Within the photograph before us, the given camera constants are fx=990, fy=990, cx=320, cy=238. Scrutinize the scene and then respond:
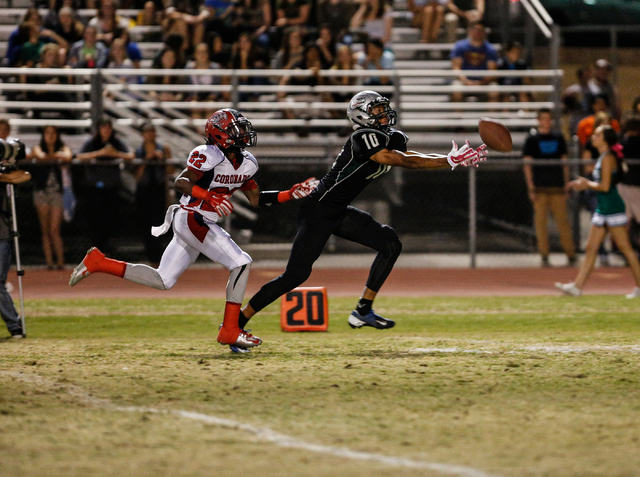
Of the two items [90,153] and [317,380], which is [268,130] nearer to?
[90,153]

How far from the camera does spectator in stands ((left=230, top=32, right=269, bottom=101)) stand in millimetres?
18094

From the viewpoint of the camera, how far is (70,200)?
589 inches

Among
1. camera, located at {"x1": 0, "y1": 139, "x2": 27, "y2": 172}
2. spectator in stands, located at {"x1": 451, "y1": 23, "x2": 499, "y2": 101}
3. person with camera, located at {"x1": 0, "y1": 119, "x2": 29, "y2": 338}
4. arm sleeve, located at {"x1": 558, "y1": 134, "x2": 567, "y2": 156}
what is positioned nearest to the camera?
camera, located at {"x1": 0, "y1": 139, "x2": 27, "y2": 172}

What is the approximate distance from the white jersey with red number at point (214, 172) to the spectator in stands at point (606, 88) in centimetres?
1202

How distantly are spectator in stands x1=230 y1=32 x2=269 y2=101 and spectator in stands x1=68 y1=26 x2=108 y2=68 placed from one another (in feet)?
7.80

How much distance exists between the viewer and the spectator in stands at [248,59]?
18.1 m

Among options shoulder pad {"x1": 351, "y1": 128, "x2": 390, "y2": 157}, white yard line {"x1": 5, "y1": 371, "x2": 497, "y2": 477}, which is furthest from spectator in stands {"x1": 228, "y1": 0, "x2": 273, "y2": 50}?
white yard line {"x1": 5, "y1": 371, "x2": 497, "y2": 477}

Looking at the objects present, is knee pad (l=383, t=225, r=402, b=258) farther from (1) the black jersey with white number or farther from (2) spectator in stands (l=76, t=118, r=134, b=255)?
(2) spectator in stands (l=76, t=118, r=134, b=255)

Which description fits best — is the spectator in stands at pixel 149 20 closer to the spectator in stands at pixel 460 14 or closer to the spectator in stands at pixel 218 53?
the spectator in stands at pixel 218 53

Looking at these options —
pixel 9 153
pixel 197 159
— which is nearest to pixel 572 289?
pixel 197 159

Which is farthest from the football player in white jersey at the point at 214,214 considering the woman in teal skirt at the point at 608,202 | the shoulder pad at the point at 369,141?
the woman in teal skirt at the point at 608,202

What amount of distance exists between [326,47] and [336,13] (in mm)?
2501

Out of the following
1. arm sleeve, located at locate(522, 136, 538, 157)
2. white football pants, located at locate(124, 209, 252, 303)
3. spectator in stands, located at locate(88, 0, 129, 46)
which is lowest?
arm sleeve, located at locate(522, 136, 538, 157)

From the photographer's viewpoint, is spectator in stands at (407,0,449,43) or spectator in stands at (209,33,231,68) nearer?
spectator in stands at (209,33,231,68)
